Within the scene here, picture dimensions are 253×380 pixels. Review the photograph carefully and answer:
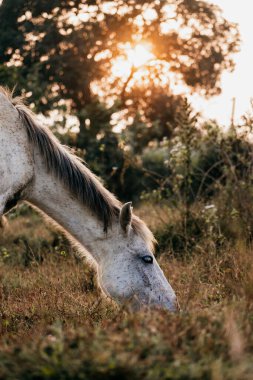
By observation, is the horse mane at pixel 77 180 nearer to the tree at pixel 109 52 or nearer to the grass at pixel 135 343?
the grass at pixel 135 343

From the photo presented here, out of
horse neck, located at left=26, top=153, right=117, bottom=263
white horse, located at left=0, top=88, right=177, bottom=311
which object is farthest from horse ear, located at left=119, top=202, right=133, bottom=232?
horse neck, located at left=26, top=153, right=117, bottom=263

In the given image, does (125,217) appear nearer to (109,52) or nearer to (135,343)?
(135,343)

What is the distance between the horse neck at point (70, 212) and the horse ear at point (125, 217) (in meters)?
0.11

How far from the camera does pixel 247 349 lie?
8.56 ft

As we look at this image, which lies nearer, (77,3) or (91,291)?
(91,291)

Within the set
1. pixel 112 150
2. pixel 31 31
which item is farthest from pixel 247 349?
pixel 31 31

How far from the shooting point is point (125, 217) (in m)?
4.33

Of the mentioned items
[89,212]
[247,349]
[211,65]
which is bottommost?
[211,65]

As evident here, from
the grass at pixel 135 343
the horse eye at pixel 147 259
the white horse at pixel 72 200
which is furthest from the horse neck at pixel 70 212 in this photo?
the grass at pixel 135 343

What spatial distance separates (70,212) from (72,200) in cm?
11

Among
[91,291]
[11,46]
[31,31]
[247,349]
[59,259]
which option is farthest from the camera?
[31,31]

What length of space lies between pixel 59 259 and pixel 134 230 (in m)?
2.58

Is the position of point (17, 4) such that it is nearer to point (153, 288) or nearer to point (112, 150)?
point (112, 150)

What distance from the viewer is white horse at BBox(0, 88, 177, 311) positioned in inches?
169
